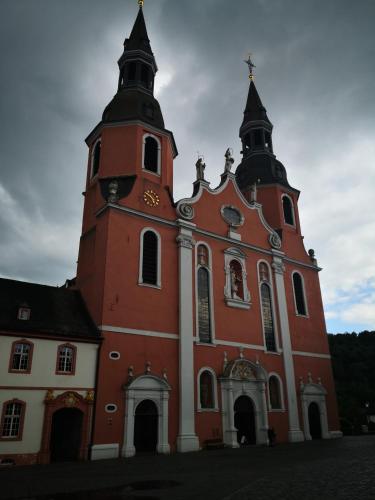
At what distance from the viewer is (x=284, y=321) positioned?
2694 centimetres

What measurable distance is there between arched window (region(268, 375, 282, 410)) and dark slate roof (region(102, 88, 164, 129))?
1717 cm

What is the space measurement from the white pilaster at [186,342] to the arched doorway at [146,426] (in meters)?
1.20

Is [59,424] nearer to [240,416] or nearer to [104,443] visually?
[104,443]

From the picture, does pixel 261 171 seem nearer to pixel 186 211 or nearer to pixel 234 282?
pixel 186 211

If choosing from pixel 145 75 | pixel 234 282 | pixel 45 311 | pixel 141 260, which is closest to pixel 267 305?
pixel 234 282

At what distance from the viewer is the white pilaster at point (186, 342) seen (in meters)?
19.6

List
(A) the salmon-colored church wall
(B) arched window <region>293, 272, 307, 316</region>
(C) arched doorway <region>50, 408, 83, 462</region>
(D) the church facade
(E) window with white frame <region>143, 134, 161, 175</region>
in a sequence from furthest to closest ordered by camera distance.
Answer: (B) arched window <region>293, 272, 307, 316</region>
(E) window with white frame <region>143, 134, 161, 175</region>
(D) the church facade
(A) the salmon-colored church wall
(C) arched doorway <region>50, 408, 83, 462</region>

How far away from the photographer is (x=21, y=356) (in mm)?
17000

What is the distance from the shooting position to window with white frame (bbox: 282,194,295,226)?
106 feet

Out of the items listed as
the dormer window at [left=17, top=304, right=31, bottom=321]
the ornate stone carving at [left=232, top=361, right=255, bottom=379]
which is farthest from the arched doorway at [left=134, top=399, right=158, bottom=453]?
the dormer window at [left=17, top=304, right=31, bottom=321]

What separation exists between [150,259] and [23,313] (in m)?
7.10

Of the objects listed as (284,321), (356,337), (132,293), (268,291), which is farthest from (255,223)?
(356,337)

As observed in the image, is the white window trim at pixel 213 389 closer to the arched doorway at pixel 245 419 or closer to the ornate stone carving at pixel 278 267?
Answer: the arched doorway at pixel 245 419

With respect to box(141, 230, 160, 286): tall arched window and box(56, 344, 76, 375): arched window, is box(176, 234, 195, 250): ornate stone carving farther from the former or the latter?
box(56, 344, 76, 375): arched window
